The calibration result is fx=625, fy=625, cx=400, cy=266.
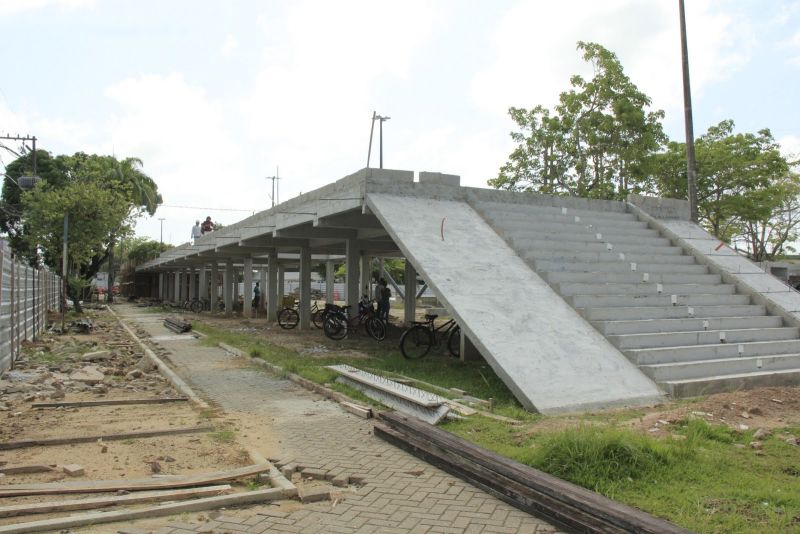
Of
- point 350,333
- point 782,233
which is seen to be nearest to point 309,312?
point 350,333

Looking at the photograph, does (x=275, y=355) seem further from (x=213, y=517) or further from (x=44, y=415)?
(x=213, y=517)

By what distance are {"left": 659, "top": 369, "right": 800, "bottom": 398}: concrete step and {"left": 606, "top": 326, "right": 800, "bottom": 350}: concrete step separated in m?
0.87

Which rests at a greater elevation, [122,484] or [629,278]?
[629,278]

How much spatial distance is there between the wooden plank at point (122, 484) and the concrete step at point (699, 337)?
573 centimetres

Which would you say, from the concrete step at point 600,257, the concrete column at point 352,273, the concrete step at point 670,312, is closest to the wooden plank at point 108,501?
the concrete step at point 670,312

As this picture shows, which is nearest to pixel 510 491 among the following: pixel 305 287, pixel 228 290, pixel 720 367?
pixel 720 367

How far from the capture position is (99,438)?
235 inches

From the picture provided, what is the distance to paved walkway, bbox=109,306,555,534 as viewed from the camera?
4.00m

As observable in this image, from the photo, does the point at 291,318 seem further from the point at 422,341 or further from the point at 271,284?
the point at 422,341

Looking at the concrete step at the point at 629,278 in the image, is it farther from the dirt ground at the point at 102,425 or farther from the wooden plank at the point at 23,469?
the wooden plank at the point at 23,469

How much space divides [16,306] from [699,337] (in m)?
11.7

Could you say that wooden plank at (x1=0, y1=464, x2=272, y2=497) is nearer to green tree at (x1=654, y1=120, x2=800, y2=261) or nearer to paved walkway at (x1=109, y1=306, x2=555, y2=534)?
paved walkway at (x1=109, y1=306, x2=555, y2=534)

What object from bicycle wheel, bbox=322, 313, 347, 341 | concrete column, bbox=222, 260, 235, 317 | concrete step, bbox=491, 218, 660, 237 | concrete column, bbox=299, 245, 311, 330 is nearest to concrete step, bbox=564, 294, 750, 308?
concrete step, bbox=491, 218, 660, 237

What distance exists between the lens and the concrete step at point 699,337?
873 cm
